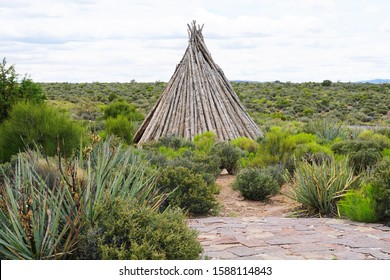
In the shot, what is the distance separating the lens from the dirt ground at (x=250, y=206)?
7.84 metres

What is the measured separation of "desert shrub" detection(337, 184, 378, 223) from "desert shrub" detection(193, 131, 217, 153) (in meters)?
4.49

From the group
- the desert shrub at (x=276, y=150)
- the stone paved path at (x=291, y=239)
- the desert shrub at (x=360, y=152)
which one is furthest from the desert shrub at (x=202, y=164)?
the desert shrub at (x=360, y=152)

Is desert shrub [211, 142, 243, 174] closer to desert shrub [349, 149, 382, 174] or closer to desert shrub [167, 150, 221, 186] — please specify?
desert shrub [167, 150, 221, 186]

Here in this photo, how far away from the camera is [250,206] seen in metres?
8.41

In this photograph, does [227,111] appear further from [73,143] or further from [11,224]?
[11,224]

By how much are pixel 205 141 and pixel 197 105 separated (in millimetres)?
1874

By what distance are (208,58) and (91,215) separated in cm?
1108

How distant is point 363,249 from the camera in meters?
5.31

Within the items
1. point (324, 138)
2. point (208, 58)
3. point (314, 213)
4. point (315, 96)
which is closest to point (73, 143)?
point (314, 213)

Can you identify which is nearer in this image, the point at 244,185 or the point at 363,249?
the point at 363,249

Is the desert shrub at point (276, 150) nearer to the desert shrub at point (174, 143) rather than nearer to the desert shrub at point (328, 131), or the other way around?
the desert shrub at point (174, 143)

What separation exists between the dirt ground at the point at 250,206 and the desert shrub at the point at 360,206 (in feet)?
2.92

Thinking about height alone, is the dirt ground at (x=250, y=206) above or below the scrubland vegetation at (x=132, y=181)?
below

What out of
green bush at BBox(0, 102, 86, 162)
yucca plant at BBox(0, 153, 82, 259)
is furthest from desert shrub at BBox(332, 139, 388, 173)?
yucca plant at BBox(0, 153, 82, 259)
